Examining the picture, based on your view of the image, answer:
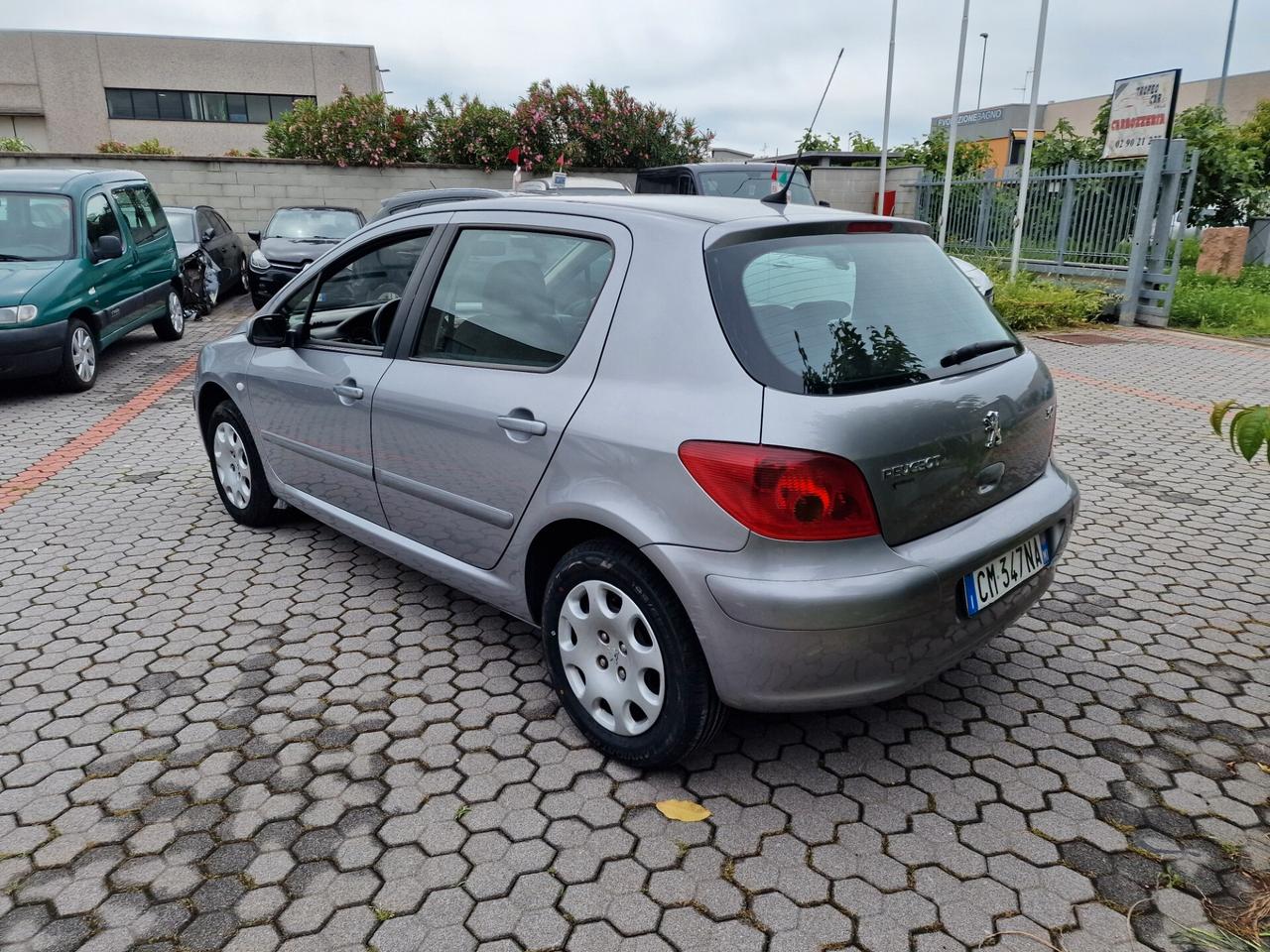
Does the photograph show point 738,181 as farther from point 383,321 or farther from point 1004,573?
point 1004,573

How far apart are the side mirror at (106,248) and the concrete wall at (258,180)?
381 inches

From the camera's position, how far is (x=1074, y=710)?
3.24 m

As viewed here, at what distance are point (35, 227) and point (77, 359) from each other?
1308 millimetres

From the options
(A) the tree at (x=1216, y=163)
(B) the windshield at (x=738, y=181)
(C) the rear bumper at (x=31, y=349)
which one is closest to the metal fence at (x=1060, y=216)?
→ (A) the tree at (x=1216, y=163)

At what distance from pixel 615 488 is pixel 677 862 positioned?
1027mm

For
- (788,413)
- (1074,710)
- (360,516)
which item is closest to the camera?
(788,413)

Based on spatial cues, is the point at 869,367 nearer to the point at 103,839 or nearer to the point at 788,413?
the point at 788,413

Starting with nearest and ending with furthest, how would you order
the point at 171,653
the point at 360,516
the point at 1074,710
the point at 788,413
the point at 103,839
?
the point at 788,413 → the point at 103,839 → the point at 1074,710 → the point at 171,653 → the point at 360,516

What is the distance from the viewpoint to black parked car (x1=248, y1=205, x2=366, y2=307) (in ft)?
43.0

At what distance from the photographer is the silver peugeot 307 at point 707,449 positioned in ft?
7.95

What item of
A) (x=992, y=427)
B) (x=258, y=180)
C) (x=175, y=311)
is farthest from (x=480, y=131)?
(x=992, y=427)

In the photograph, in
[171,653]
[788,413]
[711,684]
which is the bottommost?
[171,653]

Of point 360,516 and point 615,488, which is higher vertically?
point 615,488

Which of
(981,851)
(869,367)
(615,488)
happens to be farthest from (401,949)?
(869,367)
